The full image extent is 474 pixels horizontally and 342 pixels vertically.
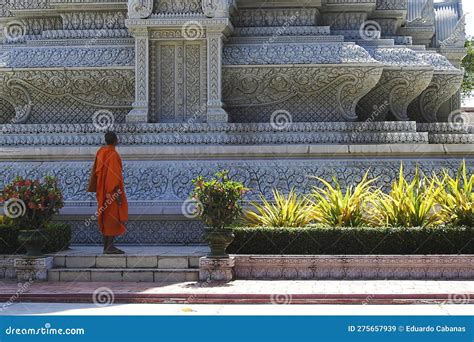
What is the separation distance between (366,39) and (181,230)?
5.44 metres

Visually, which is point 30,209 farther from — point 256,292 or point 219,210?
point 256,292

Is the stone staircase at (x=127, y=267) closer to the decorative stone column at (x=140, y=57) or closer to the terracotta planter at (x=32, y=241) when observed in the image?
the terracotta planter at (x=32, y=241)

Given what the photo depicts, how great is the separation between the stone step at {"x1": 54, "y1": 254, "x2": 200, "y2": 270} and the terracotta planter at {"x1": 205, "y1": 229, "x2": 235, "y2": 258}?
37cm

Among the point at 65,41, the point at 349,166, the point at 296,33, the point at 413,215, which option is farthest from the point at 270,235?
the point at 65,41

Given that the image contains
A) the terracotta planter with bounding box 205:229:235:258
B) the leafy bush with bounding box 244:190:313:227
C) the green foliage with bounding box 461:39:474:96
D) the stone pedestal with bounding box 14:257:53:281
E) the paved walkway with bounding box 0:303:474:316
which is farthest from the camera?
the green foliage with bounding box 461:39:474:96

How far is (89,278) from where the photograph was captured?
33.4ft

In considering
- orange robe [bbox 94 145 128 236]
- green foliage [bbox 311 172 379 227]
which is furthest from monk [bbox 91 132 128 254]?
green foliage [bbox 311 172 379 227]

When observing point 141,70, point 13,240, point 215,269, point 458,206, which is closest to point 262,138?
point 141,70

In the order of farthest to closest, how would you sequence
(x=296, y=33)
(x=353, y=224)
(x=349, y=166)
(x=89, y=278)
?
(x=296, y=33) → (x=349, y=166) → (x=353, y=224) → (x=89, y=278)

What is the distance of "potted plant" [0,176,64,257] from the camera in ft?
34.0

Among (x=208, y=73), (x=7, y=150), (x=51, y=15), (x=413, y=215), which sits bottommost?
(x=413, y=215)

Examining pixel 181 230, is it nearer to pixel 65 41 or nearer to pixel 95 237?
pixel 95 237

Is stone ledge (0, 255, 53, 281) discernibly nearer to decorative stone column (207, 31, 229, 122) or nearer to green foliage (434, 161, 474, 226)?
decorative stone column (207, 31, 229, 122)

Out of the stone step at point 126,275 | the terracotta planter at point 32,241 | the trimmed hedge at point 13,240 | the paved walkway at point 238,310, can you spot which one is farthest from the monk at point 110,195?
the paved walkway at point 238,310
